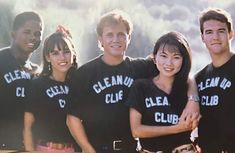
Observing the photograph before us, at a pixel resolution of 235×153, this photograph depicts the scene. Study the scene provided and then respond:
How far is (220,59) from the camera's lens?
6.98 feet

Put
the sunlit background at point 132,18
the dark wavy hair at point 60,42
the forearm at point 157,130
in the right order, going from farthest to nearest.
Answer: the dark wavy hair at point 60,42, the sunlit background at point 132,18, the forearm at point 157,130

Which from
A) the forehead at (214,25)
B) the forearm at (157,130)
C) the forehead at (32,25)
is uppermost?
the forehead at (32,25)

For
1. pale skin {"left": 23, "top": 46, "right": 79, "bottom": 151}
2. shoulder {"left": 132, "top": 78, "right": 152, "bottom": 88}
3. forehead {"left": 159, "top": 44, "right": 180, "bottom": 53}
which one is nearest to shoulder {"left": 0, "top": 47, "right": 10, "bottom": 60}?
pale skin {"left": 23, "top": 46, "right": 79, "bottom": 151}

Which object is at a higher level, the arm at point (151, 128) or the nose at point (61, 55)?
the nose at point (61, 55)

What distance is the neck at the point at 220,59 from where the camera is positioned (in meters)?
2.11

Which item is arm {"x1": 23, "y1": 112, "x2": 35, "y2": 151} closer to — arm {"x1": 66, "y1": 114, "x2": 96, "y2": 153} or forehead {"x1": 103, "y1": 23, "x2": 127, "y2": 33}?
arm {"x1": 66, "y1": 114, "x2": 96, "y2": 153}

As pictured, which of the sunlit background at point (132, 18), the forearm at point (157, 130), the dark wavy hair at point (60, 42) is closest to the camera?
the forearm at point (157, 130)

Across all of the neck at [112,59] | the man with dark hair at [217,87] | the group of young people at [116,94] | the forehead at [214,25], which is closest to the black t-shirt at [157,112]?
the group of young people at [116,94]

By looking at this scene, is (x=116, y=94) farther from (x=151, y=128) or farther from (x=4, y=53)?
(x=4, y=53)

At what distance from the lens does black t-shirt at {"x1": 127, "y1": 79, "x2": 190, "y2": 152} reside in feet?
6.91

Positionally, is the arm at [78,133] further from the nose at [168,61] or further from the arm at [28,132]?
the nose at [168,61]

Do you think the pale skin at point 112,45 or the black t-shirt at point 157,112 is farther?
the pale skin at point 112,45

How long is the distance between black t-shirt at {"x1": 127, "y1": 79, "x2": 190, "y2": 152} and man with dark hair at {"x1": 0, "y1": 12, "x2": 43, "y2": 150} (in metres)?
0.60

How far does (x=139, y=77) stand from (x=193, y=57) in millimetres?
283
